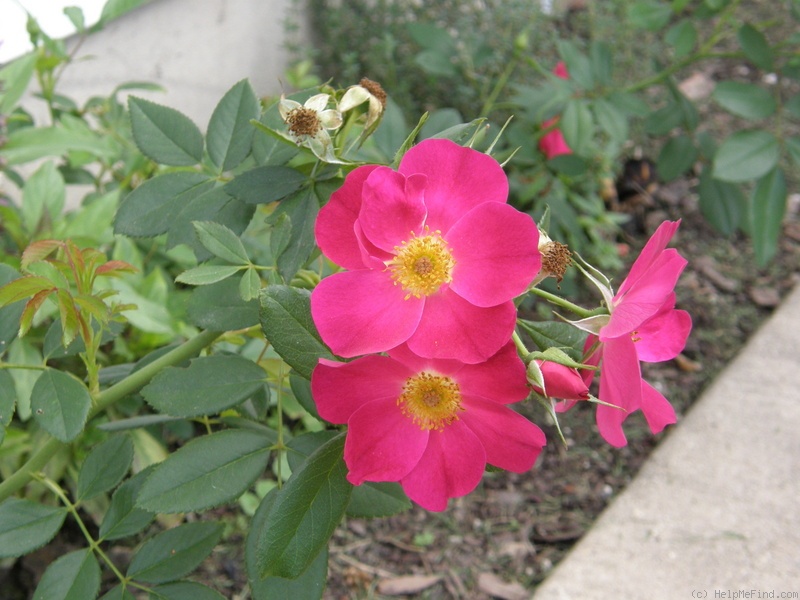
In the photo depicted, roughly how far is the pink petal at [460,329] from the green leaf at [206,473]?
28 centimetres

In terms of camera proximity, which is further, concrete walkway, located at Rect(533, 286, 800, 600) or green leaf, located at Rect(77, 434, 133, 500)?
concrete walkway, located at Rect(533, 286, 800, 600)

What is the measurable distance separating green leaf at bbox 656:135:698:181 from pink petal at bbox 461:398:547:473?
1.66 metres

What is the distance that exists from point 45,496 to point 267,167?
1.00 meters

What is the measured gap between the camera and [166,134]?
0.94 m

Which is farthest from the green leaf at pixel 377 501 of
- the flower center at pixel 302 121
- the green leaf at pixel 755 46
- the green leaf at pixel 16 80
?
the green leaf at pixel 755 46

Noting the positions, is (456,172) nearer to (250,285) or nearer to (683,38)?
(250,285)

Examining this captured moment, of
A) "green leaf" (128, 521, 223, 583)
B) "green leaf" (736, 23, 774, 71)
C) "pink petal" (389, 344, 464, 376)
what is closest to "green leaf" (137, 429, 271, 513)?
"green leaf" (128, 521, 223, 583)

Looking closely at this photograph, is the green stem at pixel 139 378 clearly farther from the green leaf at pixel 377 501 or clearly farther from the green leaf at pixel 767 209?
the green leaf at pixel 767 209

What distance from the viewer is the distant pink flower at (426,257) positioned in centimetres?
60

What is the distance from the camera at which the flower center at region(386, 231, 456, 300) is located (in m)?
0.63

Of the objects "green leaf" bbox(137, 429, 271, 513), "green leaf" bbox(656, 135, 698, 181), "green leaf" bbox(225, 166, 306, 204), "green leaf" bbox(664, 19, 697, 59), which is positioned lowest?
"green leaf" bbox(656, 135, 698, 181)

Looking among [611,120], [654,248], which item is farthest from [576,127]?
[654,248]

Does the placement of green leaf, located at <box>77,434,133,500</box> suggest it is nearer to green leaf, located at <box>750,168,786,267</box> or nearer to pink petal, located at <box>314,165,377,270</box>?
pink petal, located at <box>314,165,377,270</box>

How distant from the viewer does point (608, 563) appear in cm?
154
